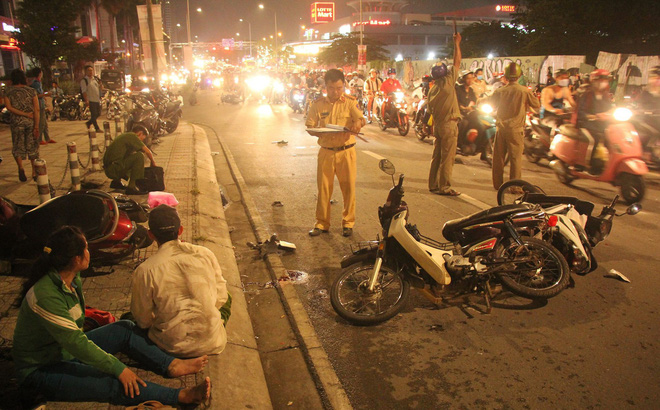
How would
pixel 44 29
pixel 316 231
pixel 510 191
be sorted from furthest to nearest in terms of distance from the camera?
pixel 44 29 < pixel 510 191 < pixel 316 231

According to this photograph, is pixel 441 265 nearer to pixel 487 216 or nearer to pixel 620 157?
pixel 487 216

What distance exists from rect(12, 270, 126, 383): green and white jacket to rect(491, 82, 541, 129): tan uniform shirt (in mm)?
6939

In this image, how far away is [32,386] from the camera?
2879mm

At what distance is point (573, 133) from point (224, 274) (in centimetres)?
658

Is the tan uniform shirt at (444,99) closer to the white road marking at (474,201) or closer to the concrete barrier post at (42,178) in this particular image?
the white road marking at (474,201)

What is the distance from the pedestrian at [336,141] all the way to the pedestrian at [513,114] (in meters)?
2.96

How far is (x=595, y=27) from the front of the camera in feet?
109

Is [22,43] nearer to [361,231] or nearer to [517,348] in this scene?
[361,231]

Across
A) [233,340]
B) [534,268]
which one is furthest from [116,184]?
[534,268]

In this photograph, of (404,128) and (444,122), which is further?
(404,128)

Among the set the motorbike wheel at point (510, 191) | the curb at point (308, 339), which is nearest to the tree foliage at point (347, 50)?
the motorbike wheel at point (510, 191)

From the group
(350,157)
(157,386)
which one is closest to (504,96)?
(350,157)

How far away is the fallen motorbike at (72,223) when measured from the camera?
4582 mm

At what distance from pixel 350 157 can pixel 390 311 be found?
8.22ft
